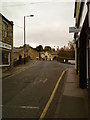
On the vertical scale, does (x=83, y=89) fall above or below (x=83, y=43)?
below

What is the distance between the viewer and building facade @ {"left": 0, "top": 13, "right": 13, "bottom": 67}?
23922 mm

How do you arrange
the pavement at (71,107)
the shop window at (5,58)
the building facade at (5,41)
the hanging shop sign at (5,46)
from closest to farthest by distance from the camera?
the pavement at (71,107), the hanging shop sign at (5,46), the building facade at (5,41), the shop window at (5,58)

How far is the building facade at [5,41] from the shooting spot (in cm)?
2392

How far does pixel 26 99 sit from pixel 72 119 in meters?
3.69

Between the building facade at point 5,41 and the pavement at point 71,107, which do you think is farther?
the building facade at point 5,41

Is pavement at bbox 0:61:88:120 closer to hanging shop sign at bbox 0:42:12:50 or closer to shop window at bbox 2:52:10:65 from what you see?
hanging shop sign at bbox 0:42:12:50

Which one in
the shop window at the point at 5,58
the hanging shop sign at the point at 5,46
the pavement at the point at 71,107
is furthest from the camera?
the shop window at the point at 5,58

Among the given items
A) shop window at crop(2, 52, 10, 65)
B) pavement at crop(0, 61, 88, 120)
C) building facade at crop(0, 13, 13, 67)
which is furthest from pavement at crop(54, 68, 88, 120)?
shop window at crop(2, 52, 10, 65)

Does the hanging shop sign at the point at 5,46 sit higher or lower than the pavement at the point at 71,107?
higher

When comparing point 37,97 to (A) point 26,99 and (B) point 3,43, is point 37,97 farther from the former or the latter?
A: (B) point 3,43

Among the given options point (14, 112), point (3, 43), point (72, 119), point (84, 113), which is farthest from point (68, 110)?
point (3, 43)

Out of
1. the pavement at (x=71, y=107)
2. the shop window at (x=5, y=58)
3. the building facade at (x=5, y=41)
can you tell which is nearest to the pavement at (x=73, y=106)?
the pavement at (x=71, y=107)

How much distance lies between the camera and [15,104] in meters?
9.14

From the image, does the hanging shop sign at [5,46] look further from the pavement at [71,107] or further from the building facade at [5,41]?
the pavement at [71,107]
